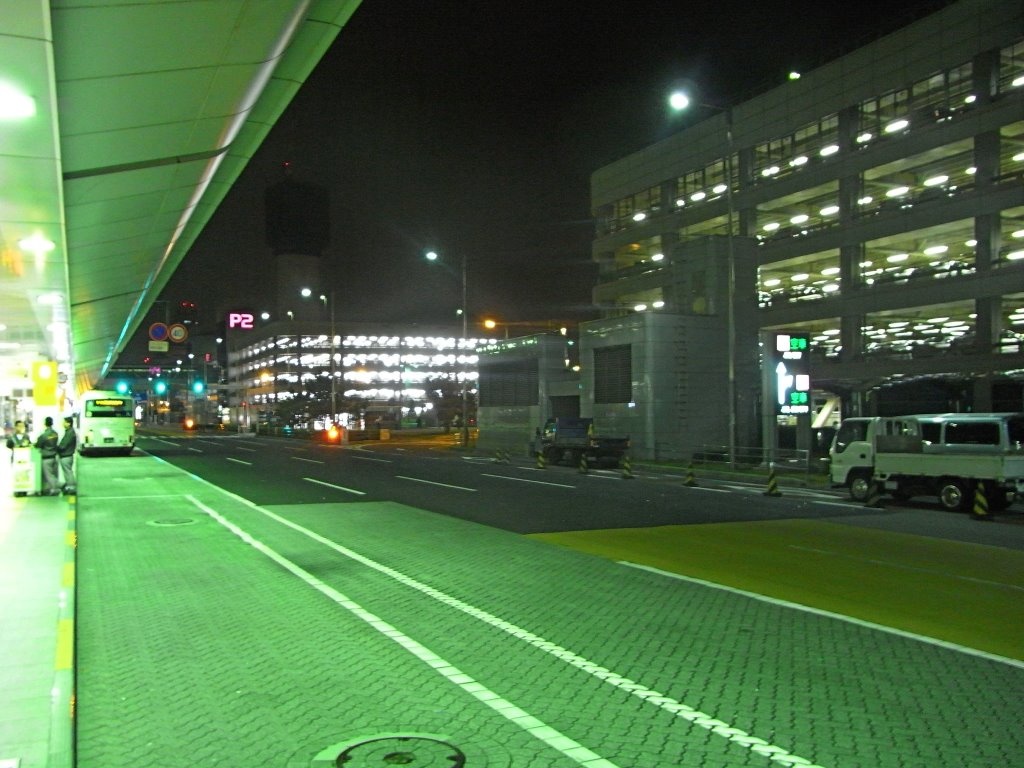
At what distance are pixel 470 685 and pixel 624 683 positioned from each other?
124 centimetres

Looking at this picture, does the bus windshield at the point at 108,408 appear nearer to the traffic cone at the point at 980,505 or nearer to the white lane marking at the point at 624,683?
the white lane marking at the point at 624,683

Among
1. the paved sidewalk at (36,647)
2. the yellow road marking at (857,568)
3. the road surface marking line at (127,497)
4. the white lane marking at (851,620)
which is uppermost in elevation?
the paved sidewalk at (36,647)

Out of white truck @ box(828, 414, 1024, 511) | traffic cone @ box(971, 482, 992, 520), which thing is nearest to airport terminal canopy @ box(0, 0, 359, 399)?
traffic cone @ box(971, 482, 992, 520)

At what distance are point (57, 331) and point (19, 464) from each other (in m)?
5.82

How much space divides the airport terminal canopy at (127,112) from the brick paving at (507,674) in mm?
4944

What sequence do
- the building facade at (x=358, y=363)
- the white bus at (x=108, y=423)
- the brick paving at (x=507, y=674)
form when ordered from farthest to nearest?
the building facade at (x=358, y=363) < the white bus at (x=108, y=423) < the brick paving at (x=507, y=674)

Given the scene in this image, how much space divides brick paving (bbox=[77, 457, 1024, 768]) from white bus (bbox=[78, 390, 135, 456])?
1416 inches

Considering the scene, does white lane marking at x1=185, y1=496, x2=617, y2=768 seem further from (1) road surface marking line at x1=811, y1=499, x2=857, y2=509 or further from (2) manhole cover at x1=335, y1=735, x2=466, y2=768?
(1) road surface marking line at x1=811, y1=499, x2=857, y2=509

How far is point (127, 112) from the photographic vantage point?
29.8 ft

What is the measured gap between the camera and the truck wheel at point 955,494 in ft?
57.9

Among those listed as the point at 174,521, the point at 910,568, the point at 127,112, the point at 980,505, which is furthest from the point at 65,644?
the point at 980,505

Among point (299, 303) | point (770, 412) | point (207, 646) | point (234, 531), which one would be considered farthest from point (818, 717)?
point (299, 303)

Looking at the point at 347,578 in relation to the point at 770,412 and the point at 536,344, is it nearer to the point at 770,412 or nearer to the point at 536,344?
the point at 770,412

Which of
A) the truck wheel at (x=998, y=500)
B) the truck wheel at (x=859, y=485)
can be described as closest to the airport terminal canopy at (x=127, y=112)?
the truck wheel at (x=998, y=500)
